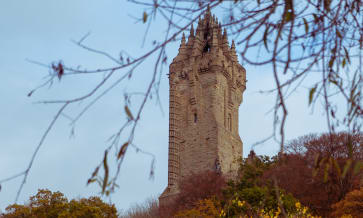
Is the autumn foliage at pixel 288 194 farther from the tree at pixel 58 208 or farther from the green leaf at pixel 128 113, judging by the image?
the green leaf at pixel 128 113

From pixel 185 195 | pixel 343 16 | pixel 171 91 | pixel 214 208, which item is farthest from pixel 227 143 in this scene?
pixel 343 16

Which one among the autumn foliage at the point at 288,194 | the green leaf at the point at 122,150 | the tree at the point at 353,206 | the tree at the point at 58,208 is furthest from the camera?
the tree at the point at 58,208

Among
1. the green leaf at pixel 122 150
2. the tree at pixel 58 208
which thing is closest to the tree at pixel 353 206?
the tree at pixel 58 208

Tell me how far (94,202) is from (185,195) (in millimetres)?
4993

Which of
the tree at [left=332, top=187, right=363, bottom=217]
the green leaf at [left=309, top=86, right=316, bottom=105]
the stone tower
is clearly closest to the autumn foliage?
the tree at [left=332, top=187, right=363, bottom=217]

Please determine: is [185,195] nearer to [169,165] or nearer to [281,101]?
[169,165]

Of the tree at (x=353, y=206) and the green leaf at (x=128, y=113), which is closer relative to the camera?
the green leaf at (x=128, y=113)

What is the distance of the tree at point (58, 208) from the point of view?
21025 mm

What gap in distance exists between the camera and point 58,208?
837 inches

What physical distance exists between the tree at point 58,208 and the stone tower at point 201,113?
42.4 ft

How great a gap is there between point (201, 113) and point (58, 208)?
17.5 meters

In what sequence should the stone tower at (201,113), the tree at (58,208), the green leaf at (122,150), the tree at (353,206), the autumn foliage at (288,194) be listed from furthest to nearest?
the stone tower at (201,113) < the tree at (58,208) < the tree at (353,206) < the autumn foliage at (288,194) < the green leaf at (122,150)

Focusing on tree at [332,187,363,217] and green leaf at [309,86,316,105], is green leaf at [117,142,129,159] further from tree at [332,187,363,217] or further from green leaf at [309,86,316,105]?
tree at [332,187,363,217]

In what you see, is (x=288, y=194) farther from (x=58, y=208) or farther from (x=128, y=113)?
(x=128, y=113)
